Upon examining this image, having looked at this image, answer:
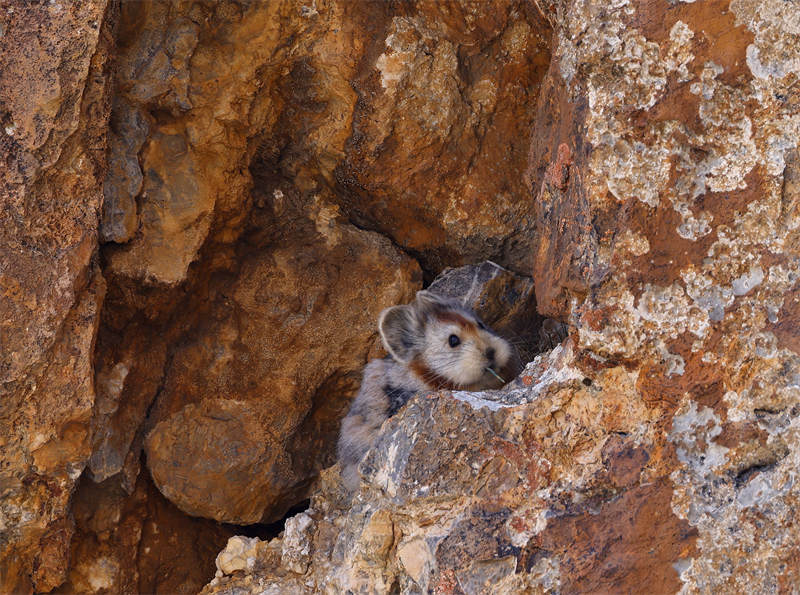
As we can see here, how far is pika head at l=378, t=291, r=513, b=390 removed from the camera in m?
5.05

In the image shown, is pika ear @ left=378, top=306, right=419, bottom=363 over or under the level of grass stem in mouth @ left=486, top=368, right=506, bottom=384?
over

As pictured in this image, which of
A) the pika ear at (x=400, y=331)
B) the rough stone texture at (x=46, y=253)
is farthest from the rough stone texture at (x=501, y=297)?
the rough stone texture at (x=46, y=253)

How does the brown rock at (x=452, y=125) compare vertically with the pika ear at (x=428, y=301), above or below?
above

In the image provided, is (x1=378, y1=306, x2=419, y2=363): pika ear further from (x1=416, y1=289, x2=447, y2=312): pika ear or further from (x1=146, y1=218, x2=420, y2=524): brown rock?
(x1=146, y1=218, x2=420, y2=524): brown rock

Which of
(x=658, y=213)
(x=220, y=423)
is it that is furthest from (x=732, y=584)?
(x=220, y=423)

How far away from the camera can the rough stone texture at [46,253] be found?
13.4 feet

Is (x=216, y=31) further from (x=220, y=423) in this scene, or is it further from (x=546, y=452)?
(x=546, y=452)

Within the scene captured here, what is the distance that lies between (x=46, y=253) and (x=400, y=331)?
210 centimetres

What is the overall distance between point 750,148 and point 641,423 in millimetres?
1123

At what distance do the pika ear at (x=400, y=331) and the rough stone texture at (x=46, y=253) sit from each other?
1689mm

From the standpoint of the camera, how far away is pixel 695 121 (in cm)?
320

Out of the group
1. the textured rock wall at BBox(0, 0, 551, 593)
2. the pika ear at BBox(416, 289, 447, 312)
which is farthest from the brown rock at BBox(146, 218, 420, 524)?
the pika ear at BBox(416, 289, 447, 312)

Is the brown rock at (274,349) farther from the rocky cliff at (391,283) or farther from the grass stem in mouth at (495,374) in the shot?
the grass stem in mouth at (495,374)

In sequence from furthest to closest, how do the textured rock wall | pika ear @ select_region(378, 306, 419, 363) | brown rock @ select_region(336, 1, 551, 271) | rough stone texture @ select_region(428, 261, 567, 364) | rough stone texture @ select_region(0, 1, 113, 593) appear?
rough stone texture @ select_region(428, 261, 567, 364) < pika ear @ select_region(378, 306, 419, 363) < brown rock @ select_region(336, 1, 551, 271) < the textured rock wall < rough stone texture @ select_region(0, 1, 113, 593)
